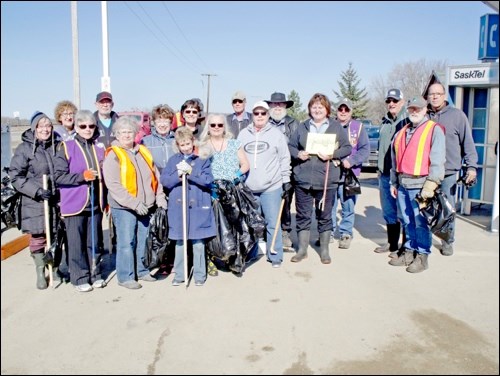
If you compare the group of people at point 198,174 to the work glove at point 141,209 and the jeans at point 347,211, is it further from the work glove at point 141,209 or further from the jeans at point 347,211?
the jeans at point 347,211

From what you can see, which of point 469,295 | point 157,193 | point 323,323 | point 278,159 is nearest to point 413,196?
point 469,295

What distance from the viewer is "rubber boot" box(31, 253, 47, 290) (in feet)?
15.7

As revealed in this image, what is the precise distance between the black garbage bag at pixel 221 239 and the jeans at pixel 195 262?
12 centimetres

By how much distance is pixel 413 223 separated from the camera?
17.7 ft

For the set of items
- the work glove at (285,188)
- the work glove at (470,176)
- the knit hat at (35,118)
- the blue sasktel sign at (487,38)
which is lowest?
the work glove at (285,188)

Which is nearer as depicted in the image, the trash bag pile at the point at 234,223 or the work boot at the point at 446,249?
the trash bag pile at the point at 234,223

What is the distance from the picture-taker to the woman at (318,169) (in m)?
5.45

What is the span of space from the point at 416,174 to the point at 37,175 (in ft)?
13.1

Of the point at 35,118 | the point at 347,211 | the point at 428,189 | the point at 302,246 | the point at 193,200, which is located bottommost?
the point at 302,246

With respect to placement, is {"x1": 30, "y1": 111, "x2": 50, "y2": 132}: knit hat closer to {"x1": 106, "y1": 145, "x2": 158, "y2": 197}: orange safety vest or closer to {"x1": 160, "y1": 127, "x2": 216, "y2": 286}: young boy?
{"x1": 106, "y1": 145, "x2": 158, "y2": 197}: orange safety vest

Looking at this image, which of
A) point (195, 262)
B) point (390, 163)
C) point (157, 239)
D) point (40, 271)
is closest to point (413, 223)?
point (390, 163)

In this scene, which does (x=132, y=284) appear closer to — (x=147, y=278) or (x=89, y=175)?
(x=147, y=278)

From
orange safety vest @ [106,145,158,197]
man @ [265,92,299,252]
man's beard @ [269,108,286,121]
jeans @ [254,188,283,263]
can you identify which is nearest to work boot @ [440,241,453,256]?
man @ [265,92,299,252]

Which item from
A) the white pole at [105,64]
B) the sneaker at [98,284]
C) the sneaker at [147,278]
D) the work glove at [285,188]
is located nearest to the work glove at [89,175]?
the sneaker at [98,284]
